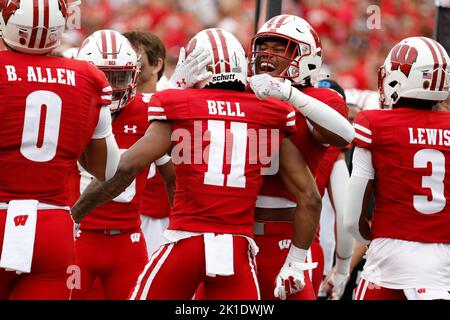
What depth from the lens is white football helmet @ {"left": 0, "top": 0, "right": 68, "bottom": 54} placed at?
13.2 feet

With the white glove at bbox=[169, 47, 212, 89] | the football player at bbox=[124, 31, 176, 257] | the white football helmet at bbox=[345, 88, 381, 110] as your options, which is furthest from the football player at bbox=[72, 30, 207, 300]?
the white football helmet at bbox=[345, 88, 381, 110]

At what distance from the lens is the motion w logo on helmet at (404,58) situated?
180 inches

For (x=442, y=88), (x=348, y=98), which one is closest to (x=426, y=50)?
(x=442, y=88)

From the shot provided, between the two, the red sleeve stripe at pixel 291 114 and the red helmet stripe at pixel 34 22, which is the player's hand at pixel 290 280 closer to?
the red sleeve stripe at pixel 291 114

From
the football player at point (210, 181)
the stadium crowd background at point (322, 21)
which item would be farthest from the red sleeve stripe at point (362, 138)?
the stadium crowd background at point (322, 21)

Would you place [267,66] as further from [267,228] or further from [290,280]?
[290,280]

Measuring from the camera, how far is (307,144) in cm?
468

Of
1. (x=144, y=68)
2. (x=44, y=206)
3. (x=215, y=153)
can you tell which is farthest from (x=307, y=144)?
(x=144, y=68)

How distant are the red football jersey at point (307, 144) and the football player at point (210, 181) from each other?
28 centimetres

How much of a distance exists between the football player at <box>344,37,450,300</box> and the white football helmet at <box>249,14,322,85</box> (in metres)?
0.46

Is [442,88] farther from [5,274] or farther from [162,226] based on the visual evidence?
[162,226]

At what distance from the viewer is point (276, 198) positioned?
4.64 m

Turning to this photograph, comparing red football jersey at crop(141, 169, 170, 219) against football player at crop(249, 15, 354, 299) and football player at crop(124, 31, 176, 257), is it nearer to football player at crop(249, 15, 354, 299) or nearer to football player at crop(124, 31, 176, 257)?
football player at crop(124, 31, 176, 257)
